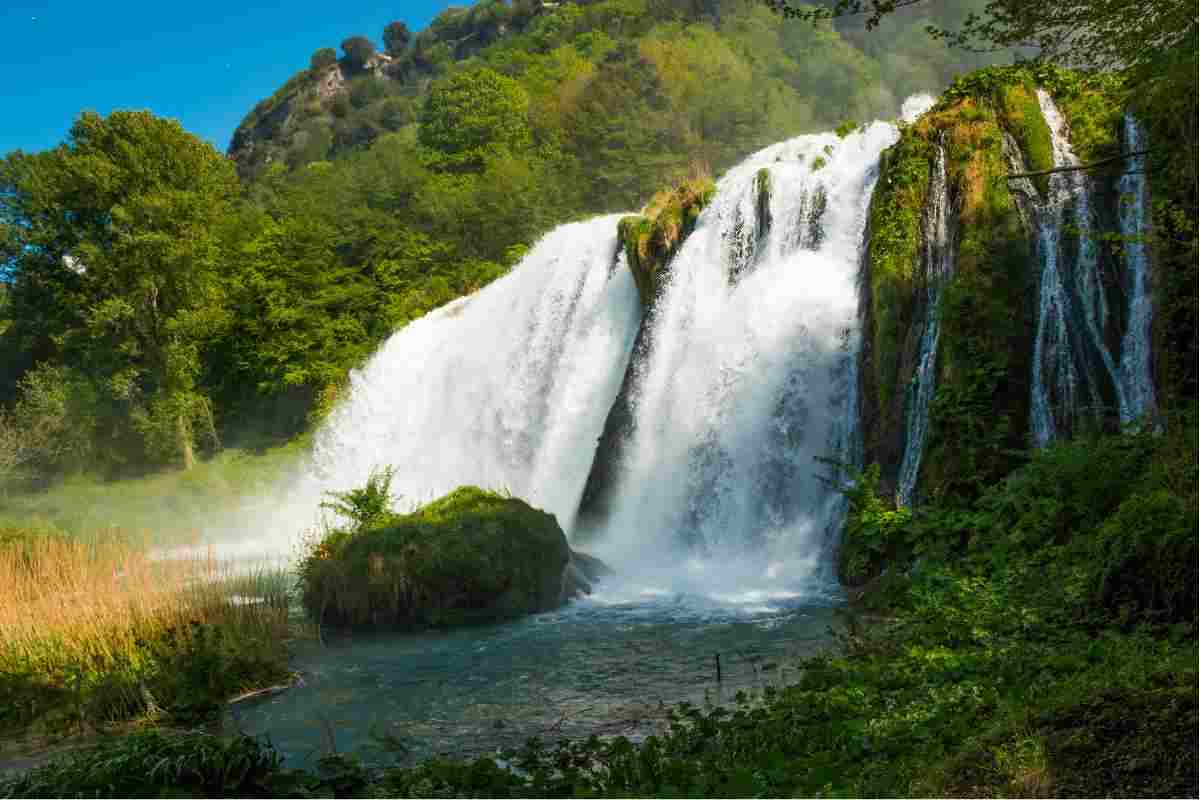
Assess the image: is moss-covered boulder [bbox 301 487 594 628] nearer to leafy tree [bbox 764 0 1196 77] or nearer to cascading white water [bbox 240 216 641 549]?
cascading white water [bbox 240 216 641 549]

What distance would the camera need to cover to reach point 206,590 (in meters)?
9.13

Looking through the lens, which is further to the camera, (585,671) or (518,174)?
(518,174)

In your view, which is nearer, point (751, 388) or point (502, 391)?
point (751, 388)

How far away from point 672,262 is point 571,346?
342cm

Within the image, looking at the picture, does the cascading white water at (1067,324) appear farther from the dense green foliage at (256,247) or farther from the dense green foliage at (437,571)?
the dense green foliage at (256,247)

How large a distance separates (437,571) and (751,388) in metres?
5.61

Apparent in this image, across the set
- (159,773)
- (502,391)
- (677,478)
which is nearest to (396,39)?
(502,391)

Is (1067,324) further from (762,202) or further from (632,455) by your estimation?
(632,455)

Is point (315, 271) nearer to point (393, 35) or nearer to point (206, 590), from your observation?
point (206, 590)

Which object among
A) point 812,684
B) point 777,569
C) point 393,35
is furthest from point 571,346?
point 393,35

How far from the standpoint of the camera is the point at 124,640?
8.49 metres

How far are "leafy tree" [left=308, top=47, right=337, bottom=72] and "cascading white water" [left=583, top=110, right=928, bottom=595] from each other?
3175 inches

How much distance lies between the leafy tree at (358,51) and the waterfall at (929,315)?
8518cm

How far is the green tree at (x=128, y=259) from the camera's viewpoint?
2822 cm
